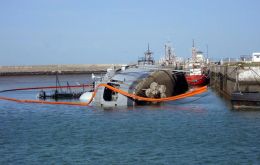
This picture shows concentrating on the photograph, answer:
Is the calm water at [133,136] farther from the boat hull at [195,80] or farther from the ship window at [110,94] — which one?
the boat hull at [195,80]

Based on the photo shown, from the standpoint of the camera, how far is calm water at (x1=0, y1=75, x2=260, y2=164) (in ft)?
90.6

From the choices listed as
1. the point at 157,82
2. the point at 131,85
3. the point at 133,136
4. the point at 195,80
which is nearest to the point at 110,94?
the point at 131,85

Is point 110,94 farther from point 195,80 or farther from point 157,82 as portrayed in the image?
point 195,80

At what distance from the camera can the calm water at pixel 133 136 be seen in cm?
2761

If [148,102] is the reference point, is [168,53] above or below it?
above

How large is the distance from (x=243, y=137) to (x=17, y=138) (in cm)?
1485

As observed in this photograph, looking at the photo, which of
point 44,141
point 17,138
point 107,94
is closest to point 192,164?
point 44,141

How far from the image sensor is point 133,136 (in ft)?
112

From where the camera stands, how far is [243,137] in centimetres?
3250

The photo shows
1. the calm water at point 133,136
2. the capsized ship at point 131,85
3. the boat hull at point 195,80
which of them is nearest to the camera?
the calm water at point 133,136

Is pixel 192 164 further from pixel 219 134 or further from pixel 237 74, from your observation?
pixel 237 74

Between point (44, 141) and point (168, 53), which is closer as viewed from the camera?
point (44, 141)

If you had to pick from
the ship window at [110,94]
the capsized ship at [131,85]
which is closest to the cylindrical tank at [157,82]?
the capsized ship at [131,85]

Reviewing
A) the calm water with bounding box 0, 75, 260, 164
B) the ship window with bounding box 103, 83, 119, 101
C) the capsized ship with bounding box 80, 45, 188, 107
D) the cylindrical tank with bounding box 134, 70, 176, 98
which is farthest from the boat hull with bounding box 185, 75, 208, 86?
the ship window with bounding box 103, 83, 119, 101
